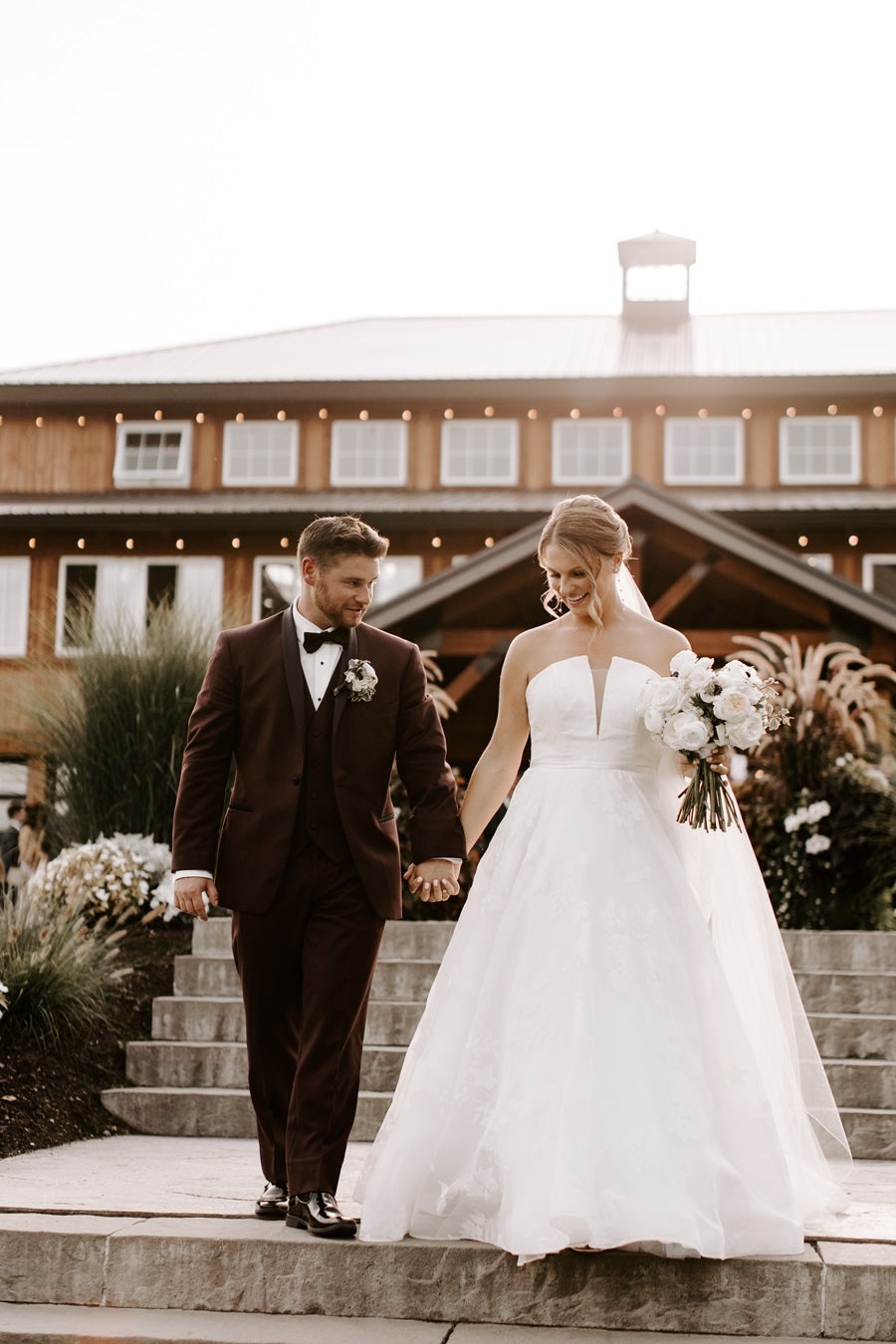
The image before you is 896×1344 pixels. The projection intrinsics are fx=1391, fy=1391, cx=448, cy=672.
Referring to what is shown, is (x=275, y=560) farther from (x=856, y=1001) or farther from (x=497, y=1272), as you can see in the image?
(x=497, y=1272)

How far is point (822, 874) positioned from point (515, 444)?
14674 mm

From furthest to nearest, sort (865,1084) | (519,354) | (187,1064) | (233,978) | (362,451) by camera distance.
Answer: (519,354)
(362,451)
(233,978)
(187,1064)
(865,1084)

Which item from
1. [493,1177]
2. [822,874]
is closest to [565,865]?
[493,1177]

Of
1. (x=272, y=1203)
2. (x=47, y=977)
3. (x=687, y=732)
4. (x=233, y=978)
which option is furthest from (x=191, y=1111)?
(x=687, y=732)

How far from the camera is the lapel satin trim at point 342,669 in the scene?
4.20 metres

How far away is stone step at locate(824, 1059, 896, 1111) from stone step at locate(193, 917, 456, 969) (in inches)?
95.5

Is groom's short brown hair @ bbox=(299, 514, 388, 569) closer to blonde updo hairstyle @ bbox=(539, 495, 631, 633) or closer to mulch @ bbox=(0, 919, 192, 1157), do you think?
blonde updo hairstyle @ bbox=(539, 495, 631, 633)

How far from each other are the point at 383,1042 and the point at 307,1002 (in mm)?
3009

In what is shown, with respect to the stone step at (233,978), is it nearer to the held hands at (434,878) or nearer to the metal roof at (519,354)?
the held hands at (434,878)

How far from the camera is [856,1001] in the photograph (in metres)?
6.95

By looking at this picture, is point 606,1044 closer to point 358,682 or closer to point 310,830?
point 310,830

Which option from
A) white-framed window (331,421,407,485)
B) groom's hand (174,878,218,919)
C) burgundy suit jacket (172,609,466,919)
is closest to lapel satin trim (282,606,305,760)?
burgundy suit jacket (172,609,466,919)

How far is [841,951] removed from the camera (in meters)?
7.66

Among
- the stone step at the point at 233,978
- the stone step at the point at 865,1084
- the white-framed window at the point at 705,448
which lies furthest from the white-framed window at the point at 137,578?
the stone step at the point at 865,1084
